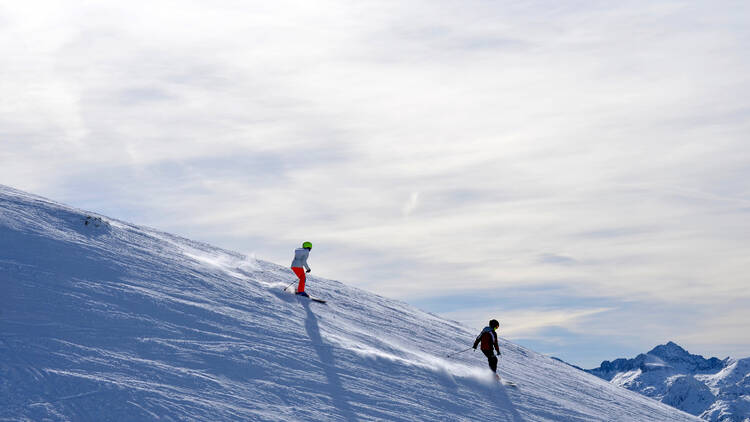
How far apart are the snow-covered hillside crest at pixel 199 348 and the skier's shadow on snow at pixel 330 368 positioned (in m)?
0.04

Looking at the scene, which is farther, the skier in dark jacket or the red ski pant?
the red ski pant

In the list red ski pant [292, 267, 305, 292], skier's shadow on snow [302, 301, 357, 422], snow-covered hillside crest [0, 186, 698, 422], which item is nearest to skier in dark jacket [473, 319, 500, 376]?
snow-covered hillside crest [0, 186, 698, 422]

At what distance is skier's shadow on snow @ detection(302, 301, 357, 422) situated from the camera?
14.2 metres

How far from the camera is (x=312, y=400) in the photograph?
1412 cm

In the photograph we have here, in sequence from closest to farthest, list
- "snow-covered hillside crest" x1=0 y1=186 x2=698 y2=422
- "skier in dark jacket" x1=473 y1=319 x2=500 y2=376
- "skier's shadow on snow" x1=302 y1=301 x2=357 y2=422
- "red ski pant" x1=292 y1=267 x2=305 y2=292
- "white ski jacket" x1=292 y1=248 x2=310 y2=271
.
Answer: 1. "snow-covered hillside crest" x1=0 y1=186 x2=698 y2=422
2. "skier's shadow on snow" x1=302 y1=301 x2=357 y2=422
3. "skier in dark jacket" x1=473 y1=319 x2=500 y2=376
4. "white ski jacket" x1=292 y1=248 x2=310 y2=271
5. "red ski pant" x1=292 y1=267 x2=305 y2=292

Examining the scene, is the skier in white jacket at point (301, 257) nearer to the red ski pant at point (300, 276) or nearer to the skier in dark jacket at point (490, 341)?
the red ski pant at point (300, 276)

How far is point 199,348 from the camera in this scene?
14.8m

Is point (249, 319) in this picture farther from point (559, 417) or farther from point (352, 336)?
point (559, 417)

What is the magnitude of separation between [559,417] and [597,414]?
2.38m

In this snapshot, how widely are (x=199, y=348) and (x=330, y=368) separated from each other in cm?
270

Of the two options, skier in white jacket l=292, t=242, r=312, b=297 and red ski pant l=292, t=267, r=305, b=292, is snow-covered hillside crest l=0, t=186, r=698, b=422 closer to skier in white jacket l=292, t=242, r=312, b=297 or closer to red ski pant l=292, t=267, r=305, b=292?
red ski pant l=292, t=267, r=305, b=292

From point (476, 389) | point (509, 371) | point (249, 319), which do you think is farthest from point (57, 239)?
point (509, 371)

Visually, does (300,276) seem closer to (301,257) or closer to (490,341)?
(301,257)

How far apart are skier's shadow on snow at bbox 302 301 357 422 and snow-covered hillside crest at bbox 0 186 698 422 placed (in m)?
0.04
